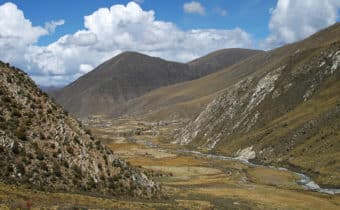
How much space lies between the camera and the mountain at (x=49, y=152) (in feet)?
148

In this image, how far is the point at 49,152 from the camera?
49812mm

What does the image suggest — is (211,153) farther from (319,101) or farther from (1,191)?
(1,191)

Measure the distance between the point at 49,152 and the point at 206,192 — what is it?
37.8 meters

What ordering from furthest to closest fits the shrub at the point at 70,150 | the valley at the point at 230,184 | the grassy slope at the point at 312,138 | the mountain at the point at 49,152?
the grassy slope at the point at 312,138 < the valley at the point at 230,184 < the shrub at the point at 70,150 < the mountain at the point at 49,152

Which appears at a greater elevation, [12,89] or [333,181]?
[12,89]

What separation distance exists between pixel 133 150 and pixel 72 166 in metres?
142

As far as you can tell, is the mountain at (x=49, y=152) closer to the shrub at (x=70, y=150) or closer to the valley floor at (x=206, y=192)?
the shrub at (x=70, y=150)

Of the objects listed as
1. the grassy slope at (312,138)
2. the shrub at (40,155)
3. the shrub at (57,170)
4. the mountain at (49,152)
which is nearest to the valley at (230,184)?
the grassy slope at (312,138)

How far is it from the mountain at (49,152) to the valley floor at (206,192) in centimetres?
390

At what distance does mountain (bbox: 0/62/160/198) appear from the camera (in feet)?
148

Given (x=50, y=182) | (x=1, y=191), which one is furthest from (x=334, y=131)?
(x=1, y=191)

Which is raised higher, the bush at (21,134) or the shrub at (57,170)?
the bush at (21,134)

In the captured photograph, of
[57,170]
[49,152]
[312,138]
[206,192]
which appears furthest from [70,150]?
[312,138]

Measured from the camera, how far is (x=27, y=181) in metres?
43.4
